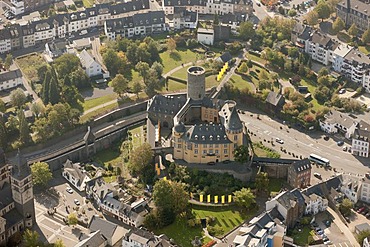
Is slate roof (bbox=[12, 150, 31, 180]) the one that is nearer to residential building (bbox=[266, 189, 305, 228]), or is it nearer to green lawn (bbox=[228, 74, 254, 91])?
residential building (bbox=[266, 189, 305, 228])

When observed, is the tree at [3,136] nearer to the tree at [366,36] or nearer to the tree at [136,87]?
the tree at [136,87]

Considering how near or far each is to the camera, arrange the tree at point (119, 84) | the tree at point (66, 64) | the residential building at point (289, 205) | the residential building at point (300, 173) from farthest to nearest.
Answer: the tree at point (66, 64)
the tree at point (119, 84)
the residential building at point (300, 173)
the residential building at point (289, 205)

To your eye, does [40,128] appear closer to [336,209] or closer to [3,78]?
[3,78]

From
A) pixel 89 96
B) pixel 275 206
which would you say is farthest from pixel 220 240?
pixel 89 96

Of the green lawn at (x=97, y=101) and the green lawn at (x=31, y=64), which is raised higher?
A: the green lawn at (x=31, y=64)

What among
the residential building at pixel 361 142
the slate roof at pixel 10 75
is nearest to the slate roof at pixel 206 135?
the residential building at pixel 361 142

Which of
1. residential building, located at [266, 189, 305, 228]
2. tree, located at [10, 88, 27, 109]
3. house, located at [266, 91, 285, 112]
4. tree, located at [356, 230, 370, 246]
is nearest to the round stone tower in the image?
house, located at [266, 91, 285, 112]

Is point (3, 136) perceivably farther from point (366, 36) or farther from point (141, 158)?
point (366, 36)
